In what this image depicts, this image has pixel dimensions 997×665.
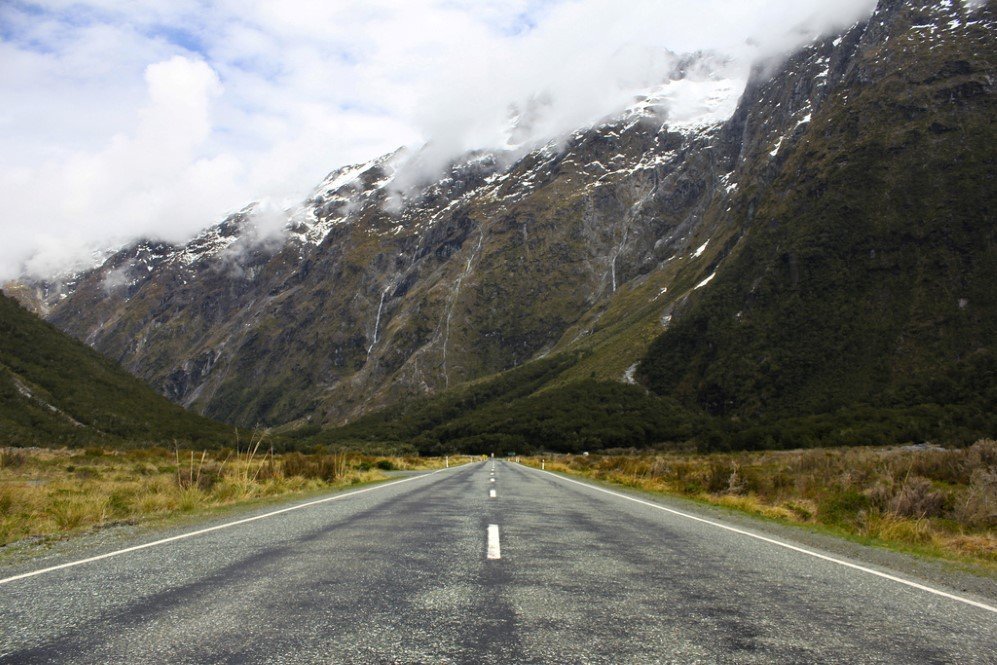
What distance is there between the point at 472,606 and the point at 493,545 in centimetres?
303

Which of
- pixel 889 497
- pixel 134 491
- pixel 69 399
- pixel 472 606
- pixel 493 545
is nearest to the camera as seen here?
pixel 472 606

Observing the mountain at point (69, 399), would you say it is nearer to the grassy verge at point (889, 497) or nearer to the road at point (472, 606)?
the grassy verge at point (889, 497)

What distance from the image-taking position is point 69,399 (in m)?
76.7

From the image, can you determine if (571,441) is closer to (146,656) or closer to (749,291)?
(749,291)

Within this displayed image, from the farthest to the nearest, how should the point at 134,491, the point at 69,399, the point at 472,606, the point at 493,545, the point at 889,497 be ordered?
the point at 69,399 → the point at 134,491 → the point at 889,497 → the point at 493,545 → the point at 472,606

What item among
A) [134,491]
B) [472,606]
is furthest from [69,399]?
[472,606]

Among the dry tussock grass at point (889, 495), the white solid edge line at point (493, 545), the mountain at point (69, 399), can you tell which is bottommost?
the dry tussock grass at point (889, 495)

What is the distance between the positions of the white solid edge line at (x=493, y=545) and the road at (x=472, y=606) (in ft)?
0.26

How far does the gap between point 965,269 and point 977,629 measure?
16475 cm

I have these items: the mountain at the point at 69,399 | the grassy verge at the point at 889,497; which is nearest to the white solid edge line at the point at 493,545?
the grassy verge at the point at 889,497

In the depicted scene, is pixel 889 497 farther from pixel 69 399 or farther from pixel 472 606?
pixel 69 399

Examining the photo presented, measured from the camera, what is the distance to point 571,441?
152m

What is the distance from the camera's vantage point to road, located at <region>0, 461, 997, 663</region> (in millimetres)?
4105

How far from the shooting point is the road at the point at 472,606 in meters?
4.11
